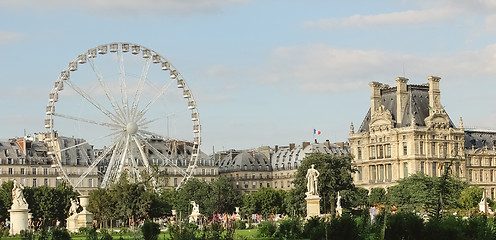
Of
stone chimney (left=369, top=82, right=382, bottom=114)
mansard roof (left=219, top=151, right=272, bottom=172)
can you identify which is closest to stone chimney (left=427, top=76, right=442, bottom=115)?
stone chimney (left=369, top=82, right=382, bottom=114)

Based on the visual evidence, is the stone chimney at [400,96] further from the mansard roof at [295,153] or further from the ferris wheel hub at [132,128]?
the ferris wheel hub at [132,128]

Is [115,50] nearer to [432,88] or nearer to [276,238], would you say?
[276,238]

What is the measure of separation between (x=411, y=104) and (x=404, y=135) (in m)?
4.37

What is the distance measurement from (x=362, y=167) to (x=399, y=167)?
659 centimetres

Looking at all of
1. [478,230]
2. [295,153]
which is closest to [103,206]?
[478,230]

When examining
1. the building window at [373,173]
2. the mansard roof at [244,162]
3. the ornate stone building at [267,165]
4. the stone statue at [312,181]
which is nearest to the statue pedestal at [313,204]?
the stone statue at [312,181]

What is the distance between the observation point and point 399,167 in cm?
11269

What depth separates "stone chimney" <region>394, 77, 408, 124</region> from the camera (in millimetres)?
114438

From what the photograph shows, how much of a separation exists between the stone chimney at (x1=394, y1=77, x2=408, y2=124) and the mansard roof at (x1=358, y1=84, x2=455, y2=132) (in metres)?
0.29

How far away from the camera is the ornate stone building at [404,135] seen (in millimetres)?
111875

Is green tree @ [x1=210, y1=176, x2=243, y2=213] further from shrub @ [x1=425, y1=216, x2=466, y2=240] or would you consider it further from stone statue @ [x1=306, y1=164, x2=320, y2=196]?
shrub @ [x1=425, y1=216, x2=466, y2=240]

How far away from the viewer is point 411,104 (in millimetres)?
114188

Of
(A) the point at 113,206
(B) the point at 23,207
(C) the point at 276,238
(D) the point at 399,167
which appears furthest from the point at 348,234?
(D) the point at 399,167

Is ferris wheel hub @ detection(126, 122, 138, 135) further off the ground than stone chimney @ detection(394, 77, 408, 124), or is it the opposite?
stone chimney @ detection(394, 77, 408, 124)
